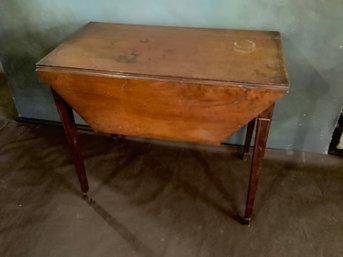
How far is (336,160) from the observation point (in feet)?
6.05

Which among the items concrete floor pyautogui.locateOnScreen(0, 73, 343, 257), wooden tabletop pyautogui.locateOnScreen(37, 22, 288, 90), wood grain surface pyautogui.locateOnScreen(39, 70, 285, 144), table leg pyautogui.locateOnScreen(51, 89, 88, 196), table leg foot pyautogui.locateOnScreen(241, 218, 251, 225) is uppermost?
wooden tabletop pyautogui.locateOnScreen(37, 22, 288, 90)

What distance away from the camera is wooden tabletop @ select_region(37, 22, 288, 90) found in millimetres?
1139

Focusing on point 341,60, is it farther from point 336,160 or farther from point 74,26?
point 74,26

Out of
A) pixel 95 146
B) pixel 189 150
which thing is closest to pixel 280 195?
pixel 189 150

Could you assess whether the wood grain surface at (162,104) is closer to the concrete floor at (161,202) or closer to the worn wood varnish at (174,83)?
the worn wood varnish at (174,83)

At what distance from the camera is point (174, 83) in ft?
3.73

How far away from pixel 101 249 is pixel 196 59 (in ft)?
2.96

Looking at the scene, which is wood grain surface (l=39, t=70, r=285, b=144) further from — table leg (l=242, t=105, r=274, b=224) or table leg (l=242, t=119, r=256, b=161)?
table leg (l=242, t=119, r=256, b=161)

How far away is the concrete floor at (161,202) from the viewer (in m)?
1.43

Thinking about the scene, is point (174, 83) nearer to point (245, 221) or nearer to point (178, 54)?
point (178, 54)

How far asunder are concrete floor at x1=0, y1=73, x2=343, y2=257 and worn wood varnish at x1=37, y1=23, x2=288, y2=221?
24cm

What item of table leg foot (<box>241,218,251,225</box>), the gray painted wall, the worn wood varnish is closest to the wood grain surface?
the worn wood varnish

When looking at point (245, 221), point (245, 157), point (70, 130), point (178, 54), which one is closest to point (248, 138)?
point (245, 157)

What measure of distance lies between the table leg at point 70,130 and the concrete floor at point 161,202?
135 millimetres
